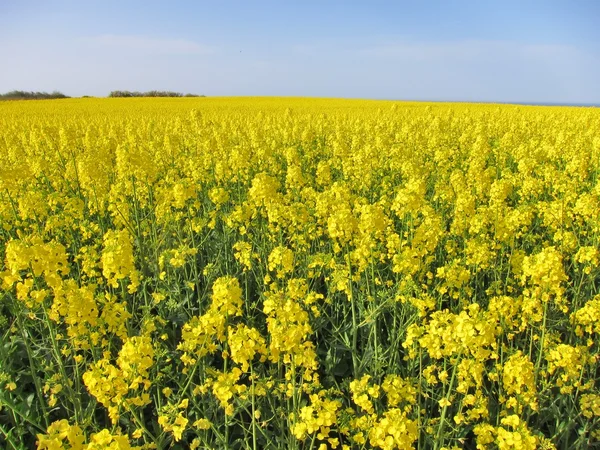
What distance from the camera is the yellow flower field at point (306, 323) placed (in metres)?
2.10

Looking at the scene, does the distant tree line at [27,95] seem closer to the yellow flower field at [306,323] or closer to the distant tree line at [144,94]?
the distant tree line at [144,94]

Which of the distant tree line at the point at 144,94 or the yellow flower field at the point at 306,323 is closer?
the yellow flower field at the point at 306,323

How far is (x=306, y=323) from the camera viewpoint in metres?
2.12

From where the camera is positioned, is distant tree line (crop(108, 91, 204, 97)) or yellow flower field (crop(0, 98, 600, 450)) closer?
yellow flower field (crop(0, 98, 600, 450))

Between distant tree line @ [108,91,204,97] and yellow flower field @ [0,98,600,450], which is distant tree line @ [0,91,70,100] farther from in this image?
yellow flower field @ [0,98,600,450]

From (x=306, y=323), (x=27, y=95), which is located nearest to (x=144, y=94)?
(x=27, y=95)

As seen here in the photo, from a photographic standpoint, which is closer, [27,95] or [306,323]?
[306,323]

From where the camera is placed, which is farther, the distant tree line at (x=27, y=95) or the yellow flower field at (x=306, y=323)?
the distant tree line at (x=27, y=95)

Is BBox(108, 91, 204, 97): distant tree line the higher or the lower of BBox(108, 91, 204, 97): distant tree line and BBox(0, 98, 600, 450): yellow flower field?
the higher

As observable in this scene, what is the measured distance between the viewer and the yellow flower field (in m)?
2.10

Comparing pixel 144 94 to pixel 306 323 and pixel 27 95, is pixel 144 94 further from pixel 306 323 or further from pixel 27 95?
pixel 306 323

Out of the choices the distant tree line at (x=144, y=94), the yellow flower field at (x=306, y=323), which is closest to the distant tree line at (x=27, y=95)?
the distant tree line at (x=144, y=94)

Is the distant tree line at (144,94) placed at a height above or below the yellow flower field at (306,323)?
above

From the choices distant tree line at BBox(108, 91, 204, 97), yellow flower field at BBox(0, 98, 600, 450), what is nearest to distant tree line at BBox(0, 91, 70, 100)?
distant tree line at BBox(108, 91, 204, 97)
